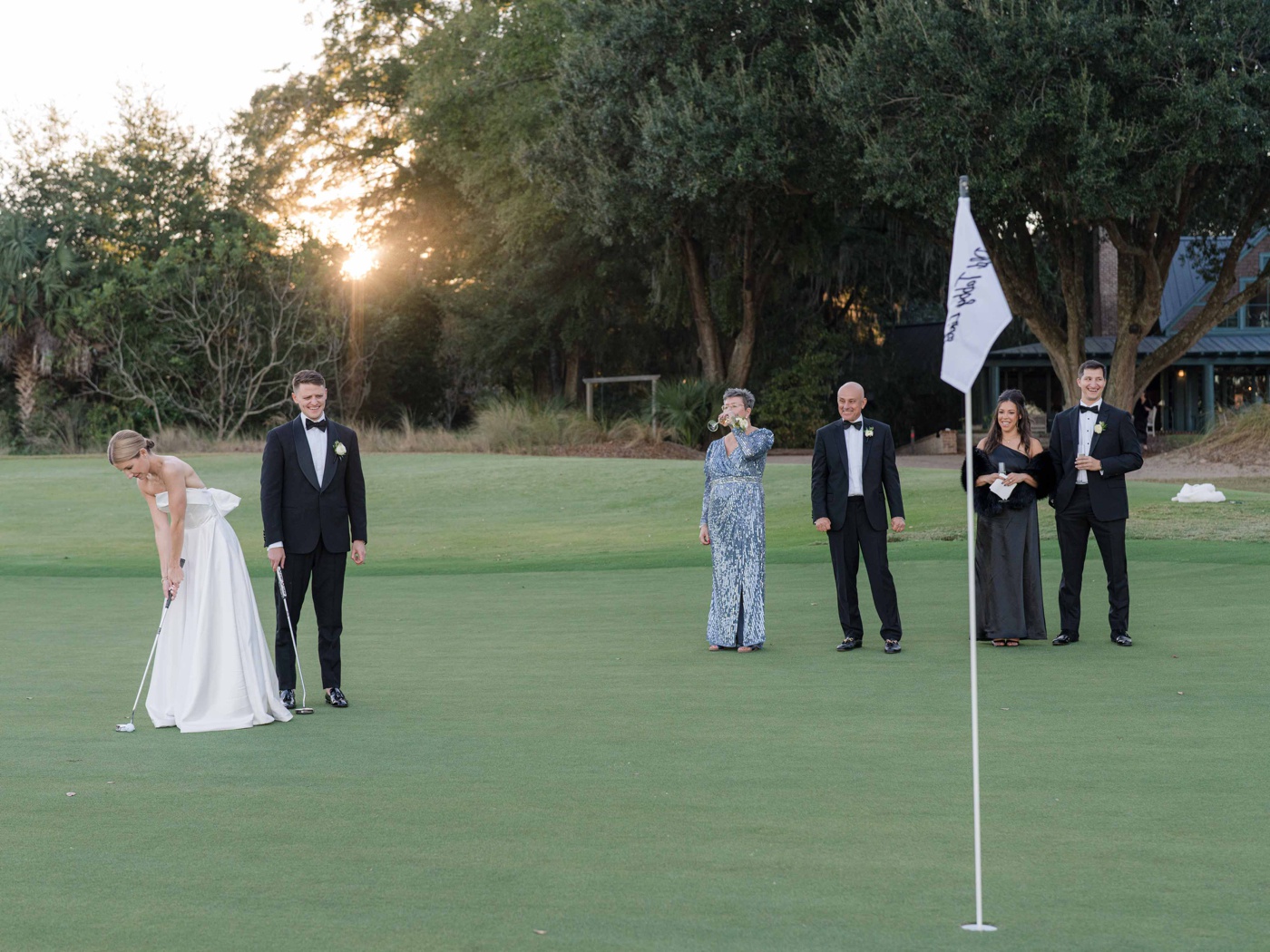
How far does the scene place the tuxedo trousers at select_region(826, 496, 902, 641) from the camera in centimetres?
1066

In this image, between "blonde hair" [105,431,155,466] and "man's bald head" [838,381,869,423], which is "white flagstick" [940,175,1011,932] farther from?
"man's bald head" [838,381,869,423]

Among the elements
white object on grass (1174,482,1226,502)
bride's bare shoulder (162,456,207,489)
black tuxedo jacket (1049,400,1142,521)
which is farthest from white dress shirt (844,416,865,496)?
white object on grass (1174,482,1226,502)

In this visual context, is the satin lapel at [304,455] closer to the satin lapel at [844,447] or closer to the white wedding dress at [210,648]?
the white wedding dress at [210,648]

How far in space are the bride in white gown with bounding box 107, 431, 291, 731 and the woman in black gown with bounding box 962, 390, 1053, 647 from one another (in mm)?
5538

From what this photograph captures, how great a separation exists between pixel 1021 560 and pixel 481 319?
117ft

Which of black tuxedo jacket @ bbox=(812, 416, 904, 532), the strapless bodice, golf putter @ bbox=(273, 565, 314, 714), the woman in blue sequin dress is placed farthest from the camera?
black tuxedo jacket @ bbox=(812, 416, 904, 532)

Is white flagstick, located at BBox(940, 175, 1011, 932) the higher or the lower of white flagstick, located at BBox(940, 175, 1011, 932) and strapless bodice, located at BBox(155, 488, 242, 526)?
the higher

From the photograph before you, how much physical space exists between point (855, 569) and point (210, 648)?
5.09 meters

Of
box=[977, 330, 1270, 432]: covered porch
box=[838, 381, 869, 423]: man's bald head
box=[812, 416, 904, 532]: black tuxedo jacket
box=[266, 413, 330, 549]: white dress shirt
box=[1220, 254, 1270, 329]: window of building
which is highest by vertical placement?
box=[1220, 254, 1270, 329]: window of building

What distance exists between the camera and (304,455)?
859cm

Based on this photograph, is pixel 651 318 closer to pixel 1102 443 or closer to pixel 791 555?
pixel 791 555

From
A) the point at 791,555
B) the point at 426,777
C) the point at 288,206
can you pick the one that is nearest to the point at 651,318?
the point at 288,206

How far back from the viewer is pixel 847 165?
3278 cm

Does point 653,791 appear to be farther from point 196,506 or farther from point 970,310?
point 196,506
